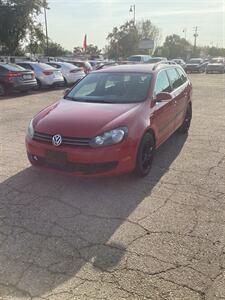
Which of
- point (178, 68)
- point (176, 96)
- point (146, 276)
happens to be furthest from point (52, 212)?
point (178, 68)

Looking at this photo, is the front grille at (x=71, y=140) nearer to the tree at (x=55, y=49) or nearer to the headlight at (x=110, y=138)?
the headlight at (x=110, y=138)

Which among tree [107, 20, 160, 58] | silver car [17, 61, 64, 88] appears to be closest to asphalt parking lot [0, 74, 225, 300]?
silver car [17, 61, 64, 88]

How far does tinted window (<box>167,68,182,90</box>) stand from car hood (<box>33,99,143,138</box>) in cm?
183

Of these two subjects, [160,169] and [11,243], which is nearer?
[11,243]

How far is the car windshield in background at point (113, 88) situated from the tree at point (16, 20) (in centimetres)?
3017

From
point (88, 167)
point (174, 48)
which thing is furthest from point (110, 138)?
point (174, 48)

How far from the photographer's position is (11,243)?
141 inches

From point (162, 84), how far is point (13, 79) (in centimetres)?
1008

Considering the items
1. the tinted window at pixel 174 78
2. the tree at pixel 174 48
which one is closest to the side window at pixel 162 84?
the tinted window at pixel 174 78

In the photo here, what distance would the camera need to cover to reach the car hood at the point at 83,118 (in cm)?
469

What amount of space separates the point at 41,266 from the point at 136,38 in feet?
228

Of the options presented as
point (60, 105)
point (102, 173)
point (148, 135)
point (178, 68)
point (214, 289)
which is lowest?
point (214, 289)

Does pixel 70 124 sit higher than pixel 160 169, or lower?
higher

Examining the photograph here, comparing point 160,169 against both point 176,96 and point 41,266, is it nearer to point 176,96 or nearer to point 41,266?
point 176,96
